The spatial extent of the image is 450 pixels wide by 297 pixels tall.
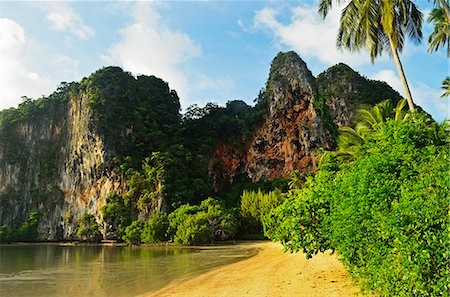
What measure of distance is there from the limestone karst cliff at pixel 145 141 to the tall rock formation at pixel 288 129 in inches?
7.4

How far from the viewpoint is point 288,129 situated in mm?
66250

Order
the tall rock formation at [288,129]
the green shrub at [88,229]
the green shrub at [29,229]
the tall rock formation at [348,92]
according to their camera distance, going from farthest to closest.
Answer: the tall rock formation at [348,92], the green shrub at [29,229], the tall rock formation at [288,129], the green shrub at [88,229]

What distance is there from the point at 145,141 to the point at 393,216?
210 feet

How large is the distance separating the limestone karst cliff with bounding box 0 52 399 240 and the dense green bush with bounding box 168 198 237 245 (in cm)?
786

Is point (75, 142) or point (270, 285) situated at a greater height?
point (75, 142)

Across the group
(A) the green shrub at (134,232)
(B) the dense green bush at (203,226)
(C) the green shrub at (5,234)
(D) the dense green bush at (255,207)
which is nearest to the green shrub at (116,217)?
(A) the green shrub at (134,232)

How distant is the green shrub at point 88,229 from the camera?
57.1 metres

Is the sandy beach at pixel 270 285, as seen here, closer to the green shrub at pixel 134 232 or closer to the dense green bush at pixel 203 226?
the dense green bush at pixel 203 226

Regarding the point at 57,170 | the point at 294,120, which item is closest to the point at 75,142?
the point at 57,170

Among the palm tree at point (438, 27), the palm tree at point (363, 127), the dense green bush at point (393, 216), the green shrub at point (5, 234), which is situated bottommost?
the dense green bush at point (393, 216)

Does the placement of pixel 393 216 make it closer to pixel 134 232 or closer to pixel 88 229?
pixel 134 232

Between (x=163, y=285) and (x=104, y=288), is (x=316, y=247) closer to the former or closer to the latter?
(x=163, y=285)

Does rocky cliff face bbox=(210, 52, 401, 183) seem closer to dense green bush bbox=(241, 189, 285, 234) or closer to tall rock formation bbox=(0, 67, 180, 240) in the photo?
dense green bush bbox=(241, 189, 285, 234)

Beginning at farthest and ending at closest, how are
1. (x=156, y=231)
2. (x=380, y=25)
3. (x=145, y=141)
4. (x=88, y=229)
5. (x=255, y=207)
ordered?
(x=145, y=141) → (x=88, y=229) → (x=156, y=231) → (x=255, y=207) → (x=380, y=25)
